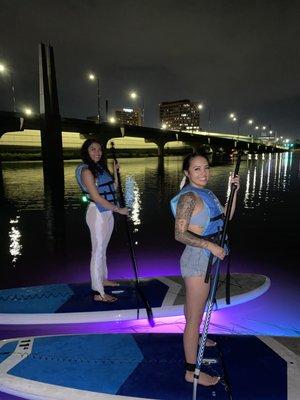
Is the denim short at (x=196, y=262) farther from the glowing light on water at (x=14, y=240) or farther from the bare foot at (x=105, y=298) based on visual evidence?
the glowing light on water at (x=14, y=240)

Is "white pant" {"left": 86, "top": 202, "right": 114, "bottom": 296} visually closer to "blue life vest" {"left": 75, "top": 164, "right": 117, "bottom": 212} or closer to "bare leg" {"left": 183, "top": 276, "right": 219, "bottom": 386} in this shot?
"blue life vest" {"left": 75, "top": 164, "right": 117, "bottom": 212}

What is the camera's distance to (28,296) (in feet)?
21.2

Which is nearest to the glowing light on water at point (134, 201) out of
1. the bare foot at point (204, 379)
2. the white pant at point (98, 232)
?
the white pant at point (98, 232)

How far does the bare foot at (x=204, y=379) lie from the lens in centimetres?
375

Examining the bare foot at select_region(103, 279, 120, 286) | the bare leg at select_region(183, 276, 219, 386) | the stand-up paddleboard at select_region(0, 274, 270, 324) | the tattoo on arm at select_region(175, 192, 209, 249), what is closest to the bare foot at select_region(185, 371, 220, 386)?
the bare leg at select_region(183, 276, 219, 386)

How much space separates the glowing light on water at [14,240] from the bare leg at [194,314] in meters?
8.01

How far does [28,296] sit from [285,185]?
26146mm

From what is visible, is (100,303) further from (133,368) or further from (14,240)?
(14,240)

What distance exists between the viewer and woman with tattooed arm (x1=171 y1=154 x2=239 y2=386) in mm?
3449

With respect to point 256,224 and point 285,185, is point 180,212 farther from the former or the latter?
point 285,185

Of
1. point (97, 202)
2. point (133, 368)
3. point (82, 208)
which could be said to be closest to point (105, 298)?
point (97, 202)

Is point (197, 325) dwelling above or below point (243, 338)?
above

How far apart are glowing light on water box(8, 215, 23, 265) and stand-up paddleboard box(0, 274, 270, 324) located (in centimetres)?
436

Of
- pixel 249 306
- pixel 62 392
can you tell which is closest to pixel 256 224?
pixel 249 306
